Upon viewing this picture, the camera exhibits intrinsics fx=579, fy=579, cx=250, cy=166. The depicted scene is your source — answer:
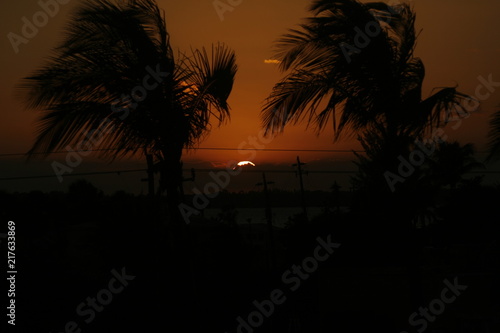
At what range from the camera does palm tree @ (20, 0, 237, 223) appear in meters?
6.15

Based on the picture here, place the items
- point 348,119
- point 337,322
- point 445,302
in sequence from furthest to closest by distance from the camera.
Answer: point 445,302 → point 337,322 → point 348,119

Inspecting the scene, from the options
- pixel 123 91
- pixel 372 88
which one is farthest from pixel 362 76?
pixel 123 91

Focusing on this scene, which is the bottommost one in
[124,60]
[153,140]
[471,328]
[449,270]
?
[471,328]

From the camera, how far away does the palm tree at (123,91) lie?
6.15 meters

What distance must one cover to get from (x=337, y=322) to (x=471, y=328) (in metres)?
2.26

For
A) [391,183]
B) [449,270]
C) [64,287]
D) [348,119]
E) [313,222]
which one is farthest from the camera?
[313,222]

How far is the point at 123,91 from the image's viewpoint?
6512 millimetres

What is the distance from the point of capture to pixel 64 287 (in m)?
15.8

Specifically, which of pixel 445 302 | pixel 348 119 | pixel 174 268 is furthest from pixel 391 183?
pixel 445 302

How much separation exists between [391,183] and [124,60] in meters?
3.31

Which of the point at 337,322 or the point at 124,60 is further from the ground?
the point at 124,60

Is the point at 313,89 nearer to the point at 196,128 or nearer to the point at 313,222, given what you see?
the point at 196,128

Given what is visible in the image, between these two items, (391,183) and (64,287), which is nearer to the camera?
(391,183)

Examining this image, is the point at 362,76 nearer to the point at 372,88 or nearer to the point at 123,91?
the point at 372,88
